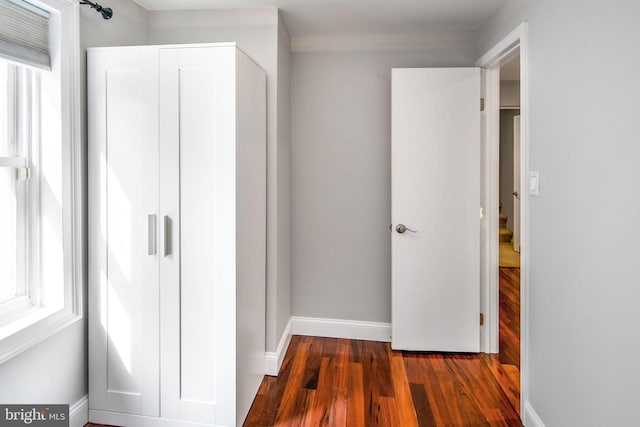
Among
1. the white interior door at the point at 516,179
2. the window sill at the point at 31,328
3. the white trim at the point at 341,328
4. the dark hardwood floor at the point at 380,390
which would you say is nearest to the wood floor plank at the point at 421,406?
the dark hardwood floor at the point at 380,390

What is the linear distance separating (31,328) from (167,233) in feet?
2.28

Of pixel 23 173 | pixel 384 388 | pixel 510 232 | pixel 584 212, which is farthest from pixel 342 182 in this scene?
pixel 510 232

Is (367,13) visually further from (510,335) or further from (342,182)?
(510,335)

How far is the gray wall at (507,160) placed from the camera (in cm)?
595

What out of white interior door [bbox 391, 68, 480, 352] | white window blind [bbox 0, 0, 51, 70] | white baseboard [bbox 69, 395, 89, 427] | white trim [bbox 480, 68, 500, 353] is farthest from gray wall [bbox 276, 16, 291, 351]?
white trim [bbox 480, 68, 500, 353]

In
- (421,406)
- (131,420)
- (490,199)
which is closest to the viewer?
(131,420)

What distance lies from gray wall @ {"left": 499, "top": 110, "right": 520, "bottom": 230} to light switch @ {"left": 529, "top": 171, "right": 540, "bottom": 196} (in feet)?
14.9

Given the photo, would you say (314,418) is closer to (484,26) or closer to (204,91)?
(204,91)

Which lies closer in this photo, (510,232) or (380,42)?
(380,42)

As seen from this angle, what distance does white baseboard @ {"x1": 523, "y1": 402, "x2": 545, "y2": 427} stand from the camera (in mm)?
1822

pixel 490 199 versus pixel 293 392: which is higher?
pixel 490 199

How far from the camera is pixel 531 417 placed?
6.17 ft

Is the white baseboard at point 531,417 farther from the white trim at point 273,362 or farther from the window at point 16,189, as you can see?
the window at point 16,189

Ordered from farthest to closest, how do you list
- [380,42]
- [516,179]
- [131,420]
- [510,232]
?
[510,232] < [516,179] < [380,42] < [131,420]
